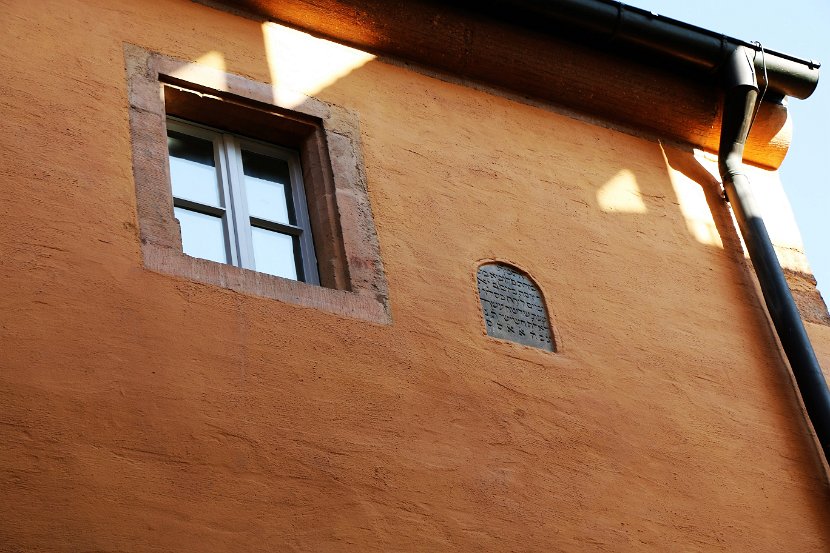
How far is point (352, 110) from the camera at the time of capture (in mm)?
5910

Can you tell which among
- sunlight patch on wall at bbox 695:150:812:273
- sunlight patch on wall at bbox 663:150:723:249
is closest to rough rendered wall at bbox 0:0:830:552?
sunlight patch on wall at bbox 663:150:723:249

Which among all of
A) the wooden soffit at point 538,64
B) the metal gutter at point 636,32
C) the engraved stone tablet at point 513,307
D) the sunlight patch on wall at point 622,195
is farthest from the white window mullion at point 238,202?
the sunlight patch on wall at point 622,195

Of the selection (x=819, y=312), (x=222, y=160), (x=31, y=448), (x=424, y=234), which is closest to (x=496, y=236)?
(x=424, y=234)

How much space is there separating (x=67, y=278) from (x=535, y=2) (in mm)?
2925

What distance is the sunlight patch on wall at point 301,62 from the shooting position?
5801 millimetres

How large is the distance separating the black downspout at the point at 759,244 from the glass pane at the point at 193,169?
2.62 metres

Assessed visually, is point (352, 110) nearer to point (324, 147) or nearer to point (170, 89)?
point (324, 147)

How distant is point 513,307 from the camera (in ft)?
18.2

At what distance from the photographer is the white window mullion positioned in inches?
205

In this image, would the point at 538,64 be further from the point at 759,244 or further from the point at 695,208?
the point at 759,244

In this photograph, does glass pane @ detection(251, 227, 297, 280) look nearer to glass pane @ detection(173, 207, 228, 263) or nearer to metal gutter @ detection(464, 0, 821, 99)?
glass pane @ detection(173, 207, 228, 263)

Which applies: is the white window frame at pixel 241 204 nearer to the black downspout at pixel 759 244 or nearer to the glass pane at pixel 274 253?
the glass pane at pixel 274 253

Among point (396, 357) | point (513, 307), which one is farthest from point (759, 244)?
point (396, 357)

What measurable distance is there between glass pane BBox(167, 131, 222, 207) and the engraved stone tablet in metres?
1.17
